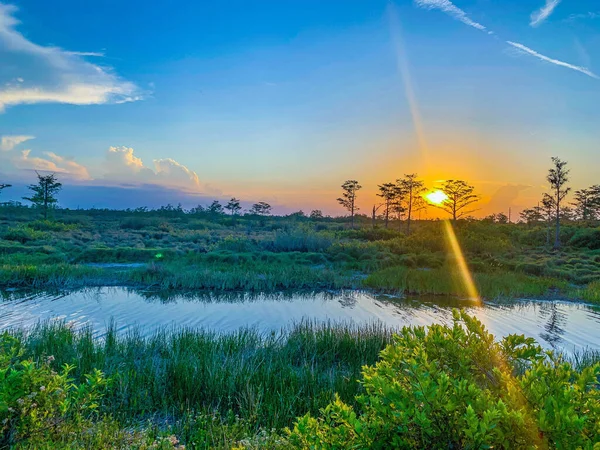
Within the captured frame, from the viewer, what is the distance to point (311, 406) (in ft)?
15.9

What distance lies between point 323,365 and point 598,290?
14.8 meters

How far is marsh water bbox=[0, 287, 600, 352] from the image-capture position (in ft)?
35.1

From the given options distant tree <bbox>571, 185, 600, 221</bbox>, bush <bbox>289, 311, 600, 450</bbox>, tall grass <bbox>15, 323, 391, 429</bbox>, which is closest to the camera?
bush <bbox>289, 311, 600, 450</bbox>

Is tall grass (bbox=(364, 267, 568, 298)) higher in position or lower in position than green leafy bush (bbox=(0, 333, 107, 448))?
lower

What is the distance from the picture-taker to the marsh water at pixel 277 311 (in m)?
10.7

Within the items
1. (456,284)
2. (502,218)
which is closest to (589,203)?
(502,218)

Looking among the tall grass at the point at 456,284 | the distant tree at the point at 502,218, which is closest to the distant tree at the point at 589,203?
the distant tree at the point at 502,218

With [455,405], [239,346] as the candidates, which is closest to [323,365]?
[239,346]

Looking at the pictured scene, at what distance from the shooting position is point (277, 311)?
516 inches

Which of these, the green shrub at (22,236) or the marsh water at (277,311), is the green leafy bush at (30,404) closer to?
the marsh water at (277,311)

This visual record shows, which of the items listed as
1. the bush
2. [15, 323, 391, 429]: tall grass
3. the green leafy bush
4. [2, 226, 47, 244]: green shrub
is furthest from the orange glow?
[2, 226, 47, 244]: green shrub

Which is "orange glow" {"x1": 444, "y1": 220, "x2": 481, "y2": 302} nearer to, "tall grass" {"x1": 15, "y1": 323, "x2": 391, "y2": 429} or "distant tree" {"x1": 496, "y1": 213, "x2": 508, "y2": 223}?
"tall grass" {"x1": 15, "y1": 323, "x2": 391, "y2": 429}

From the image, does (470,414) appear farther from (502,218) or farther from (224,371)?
(502,218)

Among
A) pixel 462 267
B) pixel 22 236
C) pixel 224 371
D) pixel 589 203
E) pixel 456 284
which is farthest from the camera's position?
pixel 589 203
